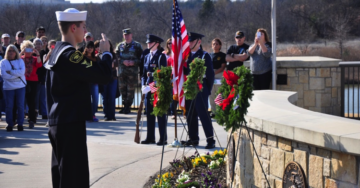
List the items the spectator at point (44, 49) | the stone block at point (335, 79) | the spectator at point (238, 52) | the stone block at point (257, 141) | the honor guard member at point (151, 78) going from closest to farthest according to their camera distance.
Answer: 1. the stone block at point (257, 141)
2. the honor guard member at point (151, 78)
3. the stone block at point (335, 79)
4. the spectator at point (238, 52)
5. the spectator at point (44, 49)

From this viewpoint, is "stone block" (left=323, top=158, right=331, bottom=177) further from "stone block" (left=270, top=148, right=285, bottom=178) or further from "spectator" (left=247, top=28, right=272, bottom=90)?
"spectator" (left=247, top=28, right=272, bottom=90)

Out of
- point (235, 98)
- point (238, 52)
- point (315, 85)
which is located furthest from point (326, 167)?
point (238, 52)

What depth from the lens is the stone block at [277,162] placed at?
4922mm

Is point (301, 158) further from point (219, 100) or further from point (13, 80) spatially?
point (13, 80)

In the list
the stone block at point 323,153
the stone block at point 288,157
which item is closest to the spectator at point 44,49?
the stone block at point 288,157

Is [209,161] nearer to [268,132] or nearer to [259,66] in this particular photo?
[268,132]

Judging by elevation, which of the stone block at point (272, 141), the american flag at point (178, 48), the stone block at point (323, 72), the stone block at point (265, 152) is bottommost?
the stone block at point (265, 152)

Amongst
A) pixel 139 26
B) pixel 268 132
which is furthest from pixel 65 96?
pixel 139 26

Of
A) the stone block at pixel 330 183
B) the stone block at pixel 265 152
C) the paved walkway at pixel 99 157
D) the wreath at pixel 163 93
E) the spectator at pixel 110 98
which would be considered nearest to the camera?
the stone block at pixel 330 183

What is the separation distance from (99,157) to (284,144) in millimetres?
4482

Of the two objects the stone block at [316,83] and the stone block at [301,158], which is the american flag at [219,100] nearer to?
the stone block at [301,158]

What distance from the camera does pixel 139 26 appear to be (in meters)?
44.0

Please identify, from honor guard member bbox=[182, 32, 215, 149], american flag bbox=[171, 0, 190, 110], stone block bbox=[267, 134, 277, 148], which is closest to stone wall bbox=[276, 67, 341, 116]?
honor guard member bbox=[182, 32, 215, 149]

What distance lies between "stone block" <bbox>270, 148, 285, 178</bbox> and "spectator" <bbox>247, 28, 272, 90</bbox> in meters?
5.52
